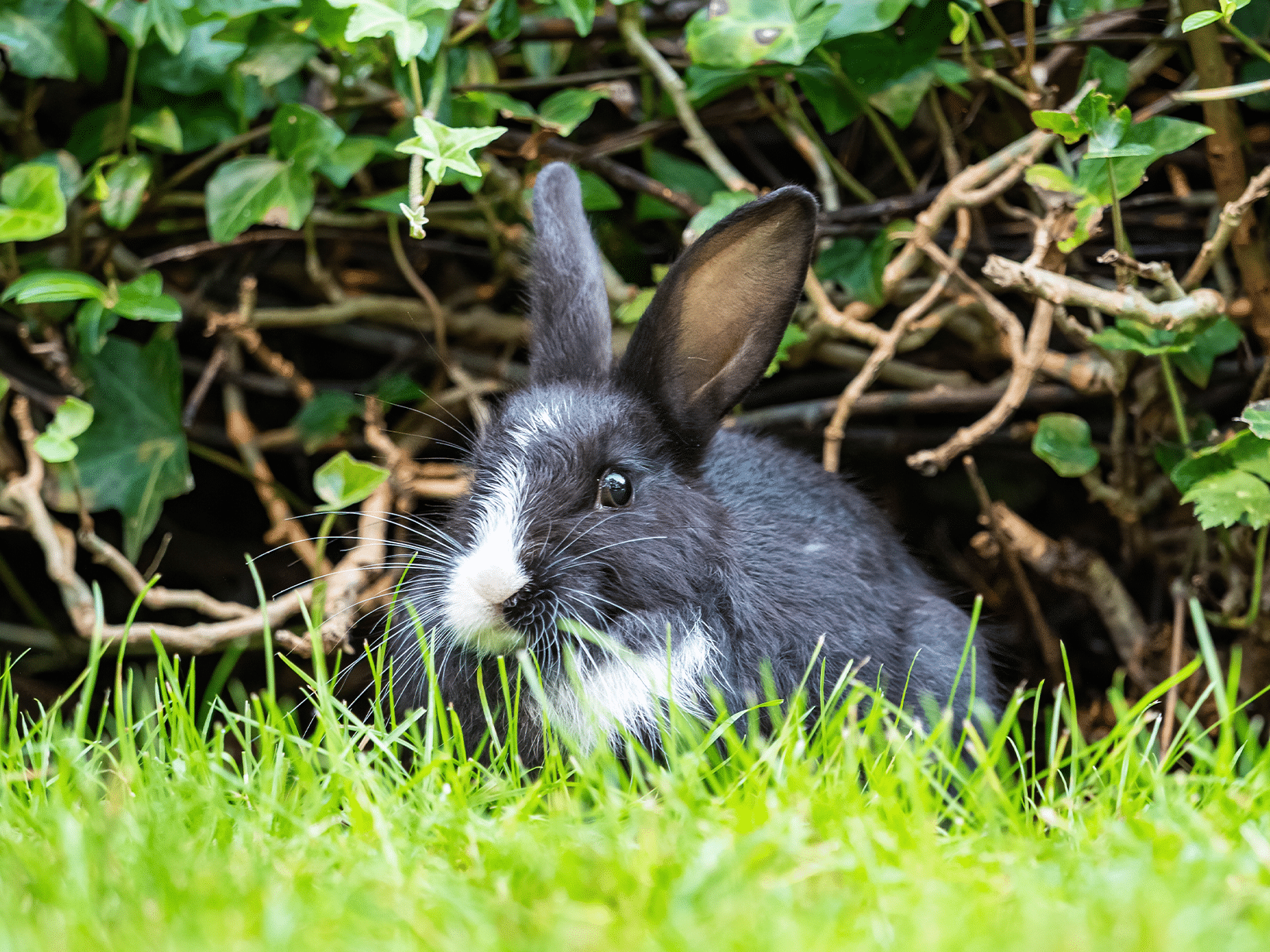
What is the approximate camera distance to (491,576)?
95.2 inches

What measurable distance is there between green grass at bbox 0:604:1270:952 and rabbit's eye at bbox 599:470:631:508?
598 millimetres

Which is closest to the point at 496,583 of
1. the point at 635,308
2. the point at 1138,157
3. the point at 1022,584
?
the point at 635,308

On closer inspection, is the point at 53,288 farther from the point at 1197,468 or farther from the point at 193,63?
the point at 1197,468

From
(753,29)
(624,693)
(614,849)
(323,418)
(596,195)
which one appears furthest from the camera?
(323,418)

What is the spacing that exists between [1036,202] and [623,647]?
1991 millimetres

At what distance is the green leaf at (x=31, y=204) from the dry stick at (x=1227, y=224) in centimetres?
292

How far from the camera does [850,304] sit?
383 centimetres

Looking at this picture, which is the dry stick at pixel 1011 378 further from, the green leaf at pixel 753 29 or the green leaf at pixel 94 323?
the green leaf at pixel 94 323

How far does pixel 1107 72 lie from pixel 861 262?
0.84 metres

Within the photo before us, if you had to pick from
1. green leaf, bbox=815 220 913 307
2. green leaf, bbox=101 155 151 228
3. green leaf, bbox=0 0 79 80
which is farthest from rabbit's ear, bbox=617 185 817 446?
green leaf, bbox=0 0 79 80

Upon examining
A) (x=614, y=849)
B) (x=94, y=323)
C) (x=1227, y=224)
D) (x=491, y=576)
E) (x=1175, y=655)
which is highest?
(x=1227, y=224)

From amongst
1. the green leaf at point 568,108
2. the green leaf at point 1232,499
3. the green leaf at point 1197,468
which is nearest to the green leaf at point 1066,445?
the green leaf at point 1197,468

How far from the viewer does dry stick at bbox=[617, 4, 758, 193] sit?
139 inches

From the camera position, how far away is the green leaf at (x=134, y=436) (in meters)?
3.67
